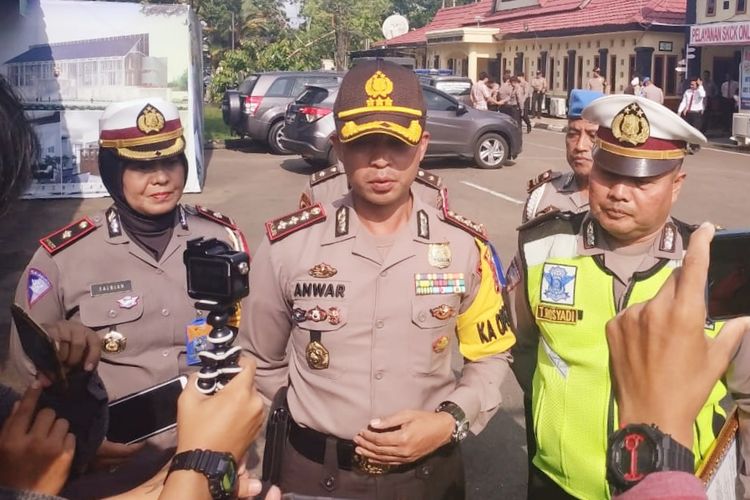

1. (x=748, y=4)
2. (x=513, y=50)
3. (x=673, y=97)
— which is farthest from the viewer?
(x=513, y=50)

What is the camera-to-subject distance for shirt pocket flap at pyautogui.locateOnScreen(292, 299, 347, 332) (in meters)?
2.13

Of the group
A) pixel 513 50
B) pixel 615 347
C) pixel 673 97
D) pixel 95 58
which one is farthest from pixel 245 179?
pixel 513 50

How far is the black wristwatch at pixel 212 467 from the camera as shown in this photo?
1321 mm

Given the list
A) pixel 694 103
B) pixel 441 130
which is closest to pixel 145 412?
pixel 441 130

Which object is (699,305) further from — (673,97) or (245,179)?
(673,97)

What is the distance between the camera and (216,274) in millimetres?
1254

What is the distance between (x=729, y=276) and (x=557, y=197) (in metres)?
1.92

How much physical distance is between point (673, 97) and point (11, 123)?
2676cm

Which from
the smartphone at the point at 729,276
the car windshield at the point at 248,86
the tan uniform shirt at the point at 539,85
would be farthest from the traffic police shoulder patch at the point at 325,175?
the tan uniform shirt at the point at 539,85

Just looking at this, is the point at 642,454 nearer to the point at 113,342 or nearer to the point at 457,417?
the point at 457,417

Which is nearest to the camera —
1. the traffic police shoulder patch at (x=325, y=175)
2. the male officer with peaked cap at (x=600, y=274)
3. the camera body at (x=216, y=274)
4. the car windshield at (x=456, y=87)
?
the camera body at (x=216, y=274)

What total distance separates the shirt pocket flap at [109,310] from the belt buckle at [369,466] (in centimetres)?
94

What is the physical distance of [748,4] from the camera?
795 inches

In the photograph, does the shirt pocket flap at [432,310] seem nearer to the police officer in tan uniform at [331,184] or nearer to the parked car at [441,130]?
the police officer in tan uniform at [331,184]
